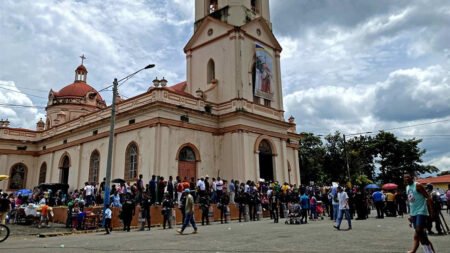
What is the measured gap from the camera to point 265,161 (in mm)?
26844

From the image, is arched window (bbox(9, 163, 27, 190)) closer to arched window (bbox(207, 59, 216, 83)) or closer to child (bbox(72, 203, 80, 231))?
arched window (bbox(207, 59, 216, 83))

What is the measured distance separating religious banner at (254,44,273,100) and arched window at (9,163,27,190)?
2439cm

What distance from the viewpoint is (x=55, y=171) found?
3200 centimetres

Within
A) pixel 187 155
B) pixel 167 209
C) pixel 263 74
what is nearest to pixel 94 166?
pixel 187 155

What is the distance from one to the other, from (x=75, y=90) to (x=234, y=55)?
25515mm

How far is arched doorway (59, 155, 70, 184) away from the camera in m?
31.0

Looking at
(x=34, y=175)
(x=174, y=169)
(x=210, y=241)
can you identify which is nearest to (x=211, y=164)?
(x=174, y=169)

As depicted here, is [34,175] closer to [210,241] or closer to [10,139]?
[10,139]

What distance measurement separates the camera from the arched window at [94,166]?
90.6 ft

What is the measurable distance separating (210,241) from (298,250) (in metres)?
2.94

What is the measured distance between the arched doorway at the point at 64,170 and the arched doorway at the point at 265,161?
17065mm

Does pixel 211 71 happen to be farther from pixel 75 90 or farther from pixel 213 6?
pixel 75 90

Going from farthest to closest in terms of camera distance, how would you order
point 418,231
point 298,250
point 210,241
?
1. point 210,241
2. point 298,250
3. point 418,231

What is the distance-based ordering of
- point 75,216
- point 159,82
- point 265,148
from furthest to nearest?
point 265,148, point 159,82, point 75,216
